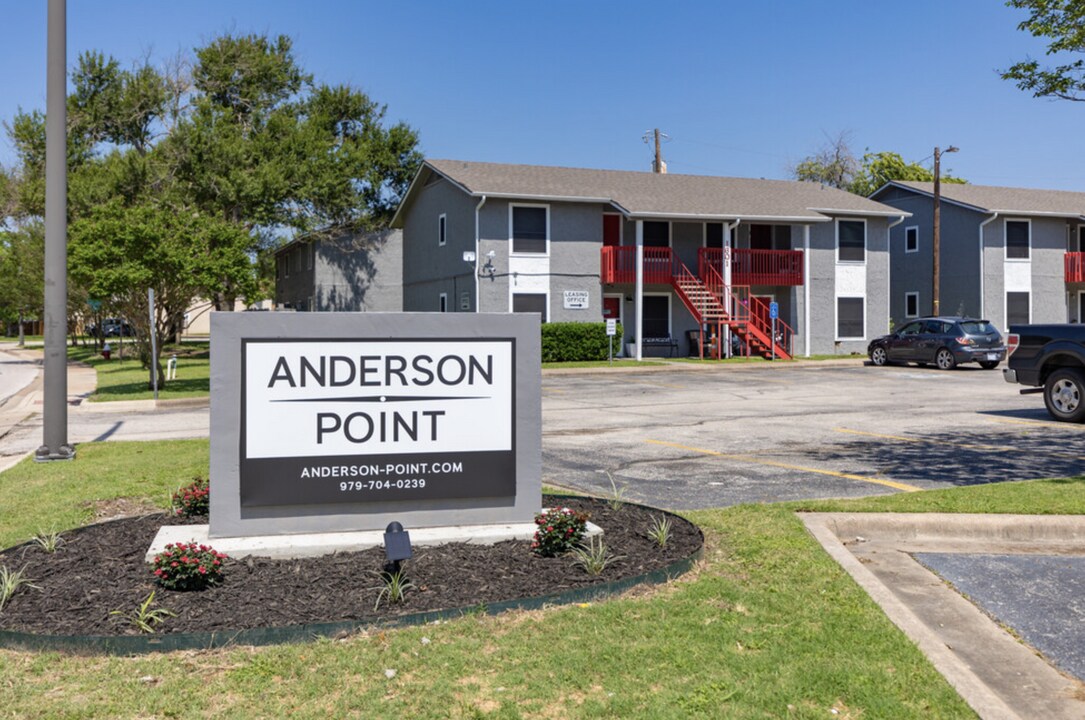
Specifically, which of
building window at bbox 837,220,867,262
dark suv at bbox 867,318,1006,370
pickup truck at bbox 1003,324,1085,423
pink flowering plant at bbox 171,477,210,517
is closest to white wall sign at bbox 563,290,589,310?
dark suv at bbox 867,318,1006,370

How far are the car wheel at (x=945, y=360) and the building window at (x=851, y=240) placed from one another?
10135 millimetres

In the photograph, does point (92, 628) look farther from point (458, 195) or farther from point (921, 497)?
point (458, 195)

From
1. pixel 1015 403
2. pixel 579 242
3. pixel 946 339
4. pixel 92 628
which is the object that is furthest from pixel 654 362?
pixel 92 628

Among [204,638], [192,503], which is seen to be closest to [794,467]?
[192,503]

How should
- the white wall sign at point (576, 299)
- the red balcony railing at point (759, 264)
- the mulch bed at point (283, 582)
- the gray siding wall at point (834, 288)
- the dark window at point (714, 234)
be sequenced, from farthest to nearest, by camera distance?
the gray siding wall at point (834, 288) → the dark window at point (714, 234) → the red balcony railing at point (759, 264) → the white wall sign at point (576, 299) → the mulch bed at point (283, 582)

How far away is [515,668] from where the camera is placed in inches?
161

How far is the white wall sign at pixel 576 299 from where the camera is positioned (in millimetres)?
32875

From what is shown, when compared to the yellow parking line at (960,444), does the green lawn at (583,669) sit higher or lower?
lower

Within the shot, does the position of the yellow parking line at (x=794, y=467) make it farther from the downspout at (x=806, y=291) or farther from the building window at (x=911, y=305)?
the building window at (x=911, y=305)

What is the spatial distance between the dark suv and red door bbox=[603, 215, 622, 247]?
35.8 ft

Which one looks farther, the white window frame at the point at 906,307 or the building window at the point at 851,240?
the white window frame at the point at 906,307

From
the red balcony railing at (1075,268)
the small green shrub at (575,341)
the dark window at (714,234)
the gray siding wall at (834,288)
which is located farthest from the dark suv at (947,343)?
the red balcony railing at (1075,268)

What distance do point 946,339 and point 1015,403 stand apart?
1103 centimetres

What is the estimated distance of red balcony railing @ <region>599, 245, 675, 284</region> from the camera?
3350 cm
